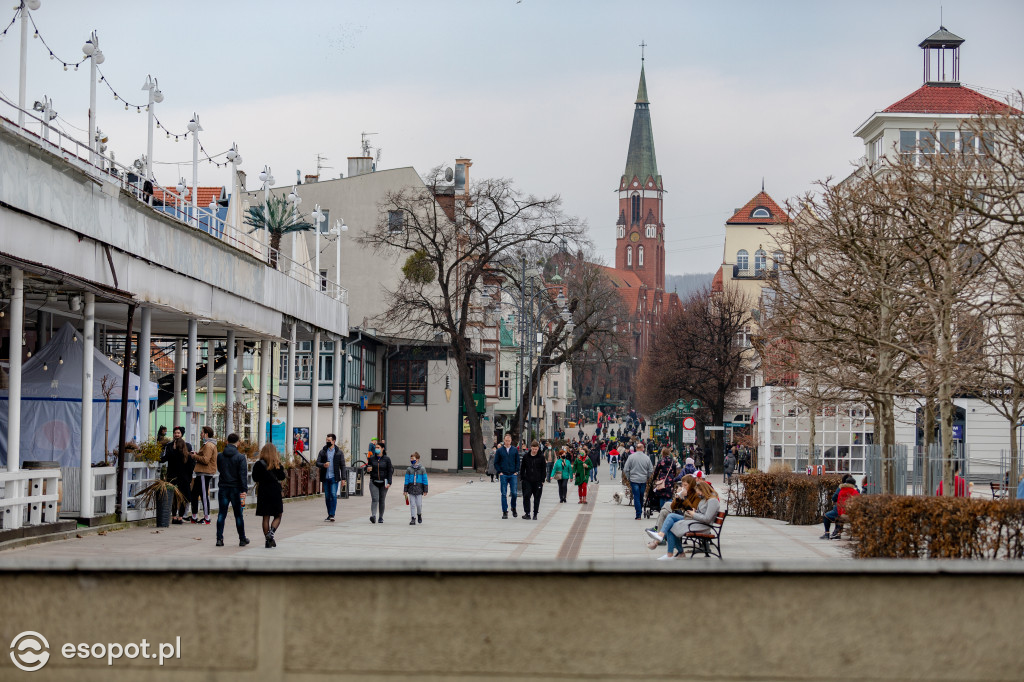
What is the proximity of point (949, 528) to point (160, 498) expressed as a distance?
13.2 meters

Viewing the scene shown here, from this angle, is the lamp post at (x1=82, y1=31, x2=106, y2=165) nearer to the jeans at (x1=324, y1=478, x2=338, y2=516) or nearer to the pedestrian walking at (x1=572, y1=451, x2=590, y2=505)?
the jeans at (x1=324, y1=478, x2=338, y2=516)

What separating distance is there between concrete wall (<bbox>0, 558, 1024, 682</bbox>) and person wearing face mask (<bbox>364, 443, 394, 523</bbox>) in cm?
1567

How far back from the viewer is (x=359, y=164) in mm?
75312

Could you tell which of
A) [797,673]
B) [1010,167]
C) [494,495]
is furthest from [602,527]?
[797,673]

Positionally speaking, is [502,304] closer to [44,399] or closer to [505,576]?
[44,399]

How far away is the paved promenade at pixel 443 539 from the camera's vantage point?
55.7 feet

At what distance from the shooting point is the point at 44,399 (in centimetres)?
2169

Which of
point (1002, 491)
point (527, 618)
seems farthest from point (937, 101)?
point (527, 618)

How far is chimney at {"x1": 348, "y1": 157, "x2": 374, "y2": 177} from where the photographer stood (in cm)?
7519

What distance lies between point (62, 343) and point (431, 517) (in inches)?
339

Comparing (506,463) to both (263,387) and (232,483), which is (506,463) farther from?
(232,483)

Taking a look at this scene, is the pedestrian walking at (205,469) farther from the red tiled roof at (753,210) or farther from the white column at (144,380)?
the red tiled roof at (753,210)

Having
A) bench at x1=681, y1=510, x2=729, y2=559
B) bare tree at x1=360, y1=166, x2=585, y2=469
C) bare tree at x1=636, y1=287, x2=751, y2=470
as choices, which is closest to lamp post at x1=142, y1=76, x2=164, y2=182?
bench at x1=681, y1=510, x2=729, y2=559

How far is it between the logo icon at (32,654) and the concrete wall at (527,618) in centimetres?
5
